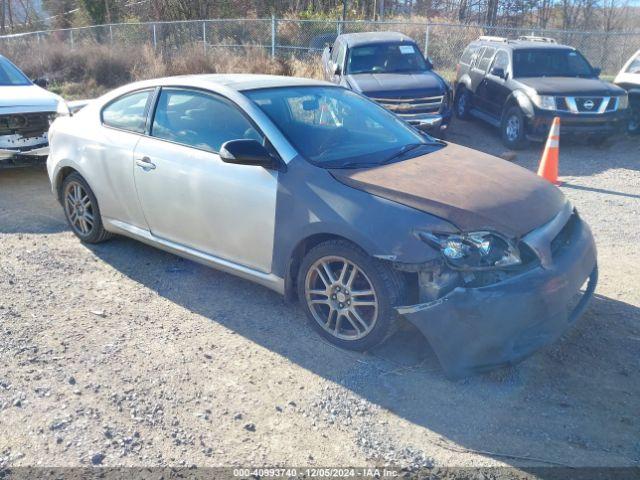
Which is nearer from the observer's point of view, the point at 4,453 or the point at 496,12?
the point at 4,453

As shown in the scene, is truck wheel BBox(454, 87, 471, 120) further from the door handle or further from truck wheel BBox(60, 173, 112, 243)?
the door handle

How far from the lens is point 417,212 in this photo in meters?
3.68

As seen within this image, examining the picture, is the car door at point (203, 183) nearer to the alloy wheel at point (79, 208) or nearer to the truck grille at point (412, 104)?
the alloy wheel at point (79, 208)

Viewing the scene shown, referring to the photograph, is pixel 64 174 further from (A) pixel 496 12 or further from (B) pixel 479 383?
(A) pixel 496 12

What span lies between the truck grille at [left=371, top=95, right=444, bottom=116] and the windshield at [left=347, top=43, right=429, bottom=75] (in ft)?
3.83

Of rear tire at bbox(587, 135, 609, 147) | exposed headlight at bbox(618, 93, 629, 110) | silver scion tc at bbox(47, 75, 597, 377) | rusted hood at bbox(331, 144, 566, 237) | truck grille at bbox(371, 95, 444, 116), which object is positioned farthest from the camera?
rear tire at bbox(587, 135, 609, 147)

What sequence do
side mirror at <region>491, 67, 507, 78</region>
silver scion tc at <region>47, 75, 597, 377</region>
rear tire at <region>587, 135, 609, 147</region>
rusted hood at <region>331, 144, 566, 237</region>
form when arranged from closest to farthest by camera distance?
1. silver scion tc at <region>47, 75, 597, 377</region>
2. rusted hood at <region>331, 144, 566, 237</region>
3. rear tire at <region>587, 135, 609, 147</region>
4. side mirror at <region>491, 67, 507, 78</region>

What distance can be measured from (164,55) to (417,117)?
39.6 ft

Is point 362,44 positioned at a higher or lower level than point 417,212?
higher

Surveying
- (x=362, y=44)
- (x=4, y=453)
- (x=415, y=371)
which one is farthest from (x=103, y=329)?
(x=362, y=44)

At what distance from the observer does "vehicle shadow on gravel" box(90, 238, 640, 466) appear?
3193mm

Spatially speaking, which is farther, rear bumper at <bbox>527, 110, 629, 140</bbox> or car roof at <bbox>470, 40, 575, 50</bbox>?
car roof at <bbox>470, 40, 575, 50</bbox>

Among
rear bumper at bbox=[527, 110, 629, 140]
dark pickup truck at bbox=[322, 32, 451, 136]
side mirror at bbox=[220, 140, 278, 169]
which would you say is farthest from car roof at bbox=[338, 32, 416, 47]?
side mirror at bbox=[220, 140, 278, 169]

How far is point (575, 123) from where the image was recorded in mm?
10367
